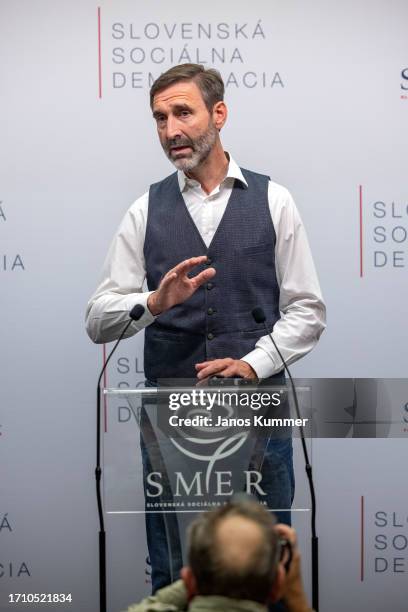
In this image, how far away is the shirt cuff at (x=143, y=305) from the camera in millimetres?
2900

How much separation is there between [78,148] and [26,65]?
353mm

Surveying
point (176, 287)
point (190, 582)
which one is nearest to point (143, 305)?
point (176, 287)

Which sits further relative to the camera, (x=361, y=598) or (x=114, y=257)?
(x=361, y=598)

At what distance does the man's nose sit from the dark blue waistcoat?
0.21 m

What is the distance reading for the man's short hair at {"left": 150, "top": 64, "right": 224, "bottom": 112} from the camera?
3191mm

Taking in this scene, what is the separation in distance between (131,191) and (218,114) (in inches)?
23.3

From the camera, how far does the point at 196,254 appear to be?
123 inches

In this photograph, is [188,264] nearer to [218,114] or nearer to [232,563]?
[218,114]

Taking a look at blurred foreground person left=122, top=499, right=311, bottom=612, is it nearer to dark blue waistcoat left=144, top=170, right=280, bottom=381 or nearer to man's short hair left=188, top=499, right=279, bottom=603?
man's short hair left=188, top=499, right=279, bottom=603

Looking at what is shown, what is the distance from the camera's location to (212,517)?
1688mm

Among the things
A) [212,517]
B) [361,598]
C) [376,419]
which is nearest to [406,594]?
[361,598]

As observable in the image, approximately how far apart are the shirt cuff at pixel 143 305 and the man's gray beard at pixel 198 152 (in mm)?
446

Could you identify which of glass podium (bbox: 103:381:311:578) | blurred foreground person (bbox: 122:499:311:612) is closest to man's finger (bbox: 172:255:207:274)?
glass podium (bbox: 103:381:311:578)

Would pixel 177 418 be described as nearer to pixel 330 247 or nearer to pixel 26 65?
→ pixel 330 247
